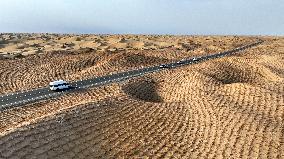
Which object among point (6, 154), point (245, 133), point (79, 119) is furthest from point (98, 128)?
point (245, 133)

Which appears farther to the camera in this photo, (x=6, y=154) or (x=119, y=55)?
(x=119, y=55)

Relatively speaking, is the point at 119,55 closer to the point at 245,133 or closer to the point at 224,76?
the point at 224,76

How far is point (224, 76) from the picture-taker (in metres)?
58.4

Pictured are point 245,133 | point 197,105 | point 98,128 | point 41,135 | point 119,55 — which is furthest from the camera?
point 119,55

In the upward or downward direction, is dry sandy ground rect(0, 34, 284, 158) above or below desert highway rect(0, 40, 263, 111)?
above

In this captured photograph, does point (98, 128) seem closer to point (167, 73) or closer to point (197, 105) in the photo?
point (197, 105)

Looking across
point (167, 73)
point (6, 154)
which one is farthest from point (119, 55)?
point (6, 154)

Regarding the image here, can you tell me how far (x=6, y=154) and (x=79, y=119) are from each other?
833 centimetres

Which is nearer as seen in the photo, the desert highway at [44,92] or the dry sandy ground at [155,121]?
the dry sandy ground at [155,121]

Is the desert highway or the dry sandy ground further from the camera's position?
the desert highway

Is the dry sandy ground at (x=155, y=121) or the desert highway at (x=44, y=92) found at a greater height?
the dry sandy ground at (x=155, y=121)

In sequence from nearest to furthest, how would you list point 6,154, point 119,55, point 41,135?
point 6,154
point 41,135
point 119,55

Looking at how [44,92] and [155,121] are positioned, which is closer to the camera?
[155,121]

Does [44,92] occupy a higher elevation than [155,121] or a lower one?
lower
